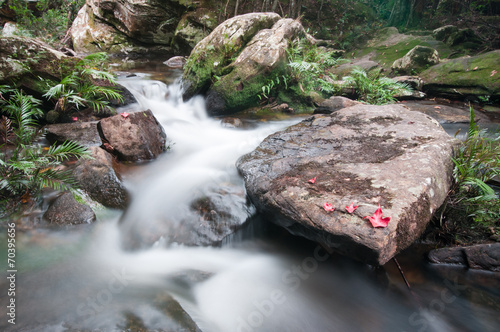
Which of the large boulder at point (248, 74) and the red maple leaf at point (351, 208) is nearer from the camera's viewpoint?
the red maple leaf at point (351, 208)

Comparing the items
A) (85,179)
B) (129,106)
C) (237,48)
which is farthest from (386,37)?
(85,179)

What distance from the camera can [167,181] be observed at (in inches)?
163

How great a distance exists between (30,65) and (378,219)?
5875 mm

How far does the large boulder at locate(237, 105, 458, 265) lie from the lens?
89.8 inches

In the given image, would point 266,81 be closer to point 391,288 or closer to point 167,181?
point 167,181

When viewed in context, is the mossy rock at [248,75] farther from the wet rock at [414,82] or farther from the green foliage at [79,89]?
the wet rock at [414,82]

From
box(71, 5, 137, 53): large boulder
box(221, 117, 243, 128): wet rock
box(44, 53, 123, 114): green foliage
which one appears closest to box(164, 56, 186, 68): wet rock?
box(71, 5, 137, 53): large boulder

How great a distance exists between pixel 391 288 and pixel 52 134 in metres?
5.22

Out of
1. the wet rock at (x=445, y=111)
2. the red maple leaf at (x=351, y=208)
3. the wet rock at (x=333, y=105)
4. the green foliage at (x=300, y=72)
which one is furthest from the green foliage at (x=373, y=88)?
the red maple leaf at (x=351, y=208)

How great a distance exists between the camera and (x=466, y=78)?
7.80 m

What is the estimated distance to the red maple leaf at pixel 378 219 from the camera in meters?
2.17

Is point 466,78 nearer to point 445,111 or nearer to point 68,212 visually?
point 445,111

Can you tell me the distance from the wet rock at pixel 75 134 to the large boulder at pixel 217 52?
3.20 metres

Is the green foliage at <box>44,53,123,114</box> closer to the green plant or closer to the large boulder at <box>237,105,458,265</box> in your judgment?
the large boulder at <box>237,105,458,265</box>
